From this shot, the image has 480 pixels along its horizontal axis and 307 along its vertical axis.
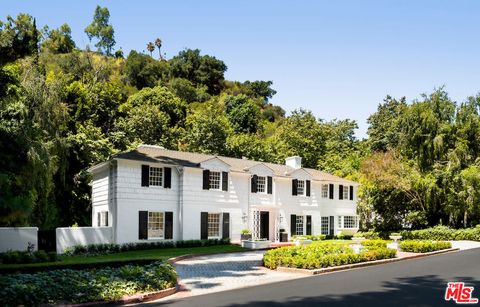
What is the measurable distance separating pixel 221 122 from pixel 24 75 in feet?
80.5

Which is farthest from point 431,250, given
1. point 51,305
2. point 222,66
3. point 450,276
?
point 222,66

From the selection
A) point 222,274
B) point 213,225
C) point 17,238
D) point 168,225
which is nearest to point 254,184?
point 213,225

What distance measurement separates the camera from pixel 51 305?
1218cm

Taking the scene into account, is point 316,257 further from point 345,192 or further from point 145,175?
point 345,192

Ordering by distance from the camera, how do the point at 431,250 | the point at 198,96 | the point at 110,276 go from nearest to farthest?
the point at 110,276, the point at 431,250, the point at 198,96

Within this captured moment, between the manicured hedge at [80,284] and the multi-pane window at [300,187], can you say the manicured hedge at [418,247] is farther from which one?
the manicured hedge at [80,284]

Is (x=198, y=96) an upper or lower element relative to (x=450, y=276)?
upper

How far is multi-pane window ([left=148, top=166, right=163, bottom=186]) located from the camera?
3142cm

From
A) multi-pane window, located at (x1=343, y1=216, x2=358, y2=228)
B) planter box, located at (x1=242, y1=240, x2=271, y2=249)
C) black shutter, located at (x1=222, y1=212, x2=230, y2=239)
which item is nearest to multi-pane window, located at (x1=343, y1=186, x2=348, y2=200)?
multi-pane window, located at (x1=343, y1=216, x2=358, y2=228)

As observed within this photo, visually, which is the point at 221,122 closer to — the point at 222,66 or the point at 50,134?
the point at 50,134

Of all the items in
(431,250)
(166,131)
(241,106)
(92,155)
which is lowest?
(431,250)

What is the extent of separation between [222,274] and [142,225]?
13.2 metres

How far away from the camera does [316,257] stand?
2008 cm

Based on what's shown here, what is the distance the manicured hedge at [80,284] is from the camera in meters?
12.1
